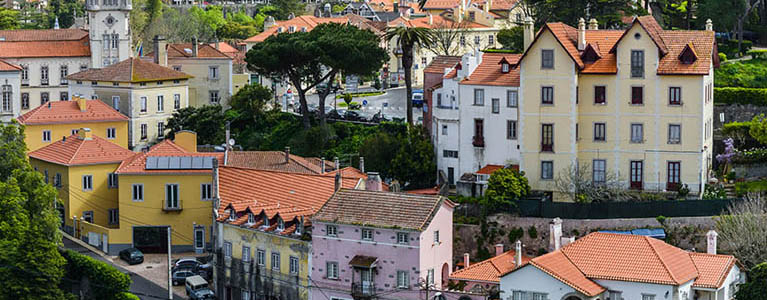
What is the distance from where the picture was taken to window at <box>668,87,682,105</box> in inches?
3688

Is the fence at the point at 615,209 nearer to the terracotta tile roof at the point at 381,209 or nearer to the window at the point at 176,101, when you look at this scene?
the terracotta tile roof at the point at 381,209

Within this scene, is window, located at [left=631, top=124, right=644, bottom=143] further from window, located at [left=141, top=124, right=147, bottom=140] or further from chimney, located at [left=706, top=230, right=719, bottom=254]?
window, located at [left=141, top=124, right=147, bottom=140]

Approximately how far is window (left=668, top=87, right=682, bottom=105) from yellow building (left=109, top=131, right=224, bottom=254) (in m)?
27.4

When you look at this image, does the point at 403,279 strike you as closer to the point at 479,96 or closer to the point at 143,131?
the point at 479,96

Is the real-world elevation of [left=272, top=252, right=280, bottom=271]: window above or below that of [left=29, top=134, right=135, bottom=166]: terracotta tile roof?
below

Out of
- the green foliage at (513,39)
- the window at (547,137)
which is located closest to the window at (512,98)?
the window at (547,137)

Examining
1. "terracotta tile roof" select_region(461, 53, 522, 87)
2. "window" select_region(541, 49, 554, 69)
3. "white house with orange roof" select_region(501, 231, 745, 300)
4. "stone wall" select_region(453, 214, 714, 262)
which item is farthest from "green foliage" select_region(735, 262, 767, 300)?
"terracotta tile roof" select_region(461, 53, 522, 87)

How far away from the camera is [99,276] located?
90.6m

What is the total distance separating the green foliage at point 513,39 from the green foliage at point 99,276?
37.6m

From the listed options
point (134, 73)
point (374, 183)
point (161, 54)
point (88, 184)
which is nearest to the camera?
point (374, 183)

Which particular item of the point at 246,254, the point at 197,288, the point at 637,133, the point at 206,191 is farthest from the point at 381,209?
the point at 637,133

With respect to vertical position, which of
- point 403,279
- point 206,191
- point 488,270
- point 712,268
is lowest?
point 403,279

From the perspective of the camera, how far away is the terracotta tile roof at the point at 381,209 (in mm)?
83863

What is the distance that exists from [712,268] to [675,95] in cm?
1495
